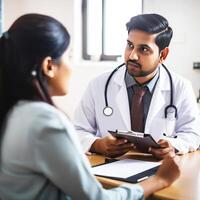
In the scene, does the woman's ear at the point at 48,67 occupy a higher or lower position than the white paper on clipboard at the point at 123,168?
higher

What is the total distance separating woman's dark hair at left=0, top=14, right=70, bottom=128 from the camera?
0.93m

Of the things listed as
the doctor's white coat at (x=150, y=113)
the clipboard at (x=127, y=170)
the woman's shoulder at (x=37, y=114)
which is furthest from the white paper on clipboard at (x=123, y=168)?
the woman's shoulder at (x=37, y=114)

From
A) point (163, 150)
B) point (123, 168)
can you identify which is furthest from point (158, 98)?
point (123, 168)

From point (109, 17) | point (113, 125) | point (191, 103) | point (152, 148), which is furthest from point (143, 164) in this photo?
point (109, 17)

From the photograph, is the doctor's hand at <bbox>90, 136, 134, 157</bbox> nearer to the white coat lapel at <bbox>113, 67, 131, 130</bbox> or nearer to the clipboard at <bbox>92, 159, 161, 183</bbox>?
the clipboard at <bbox>92, 159, 161, 183</bbox>

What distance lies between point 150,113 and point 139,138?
0.40m

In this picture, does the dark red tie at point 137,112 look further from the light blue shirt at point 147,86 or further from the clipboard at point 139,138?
the clipboard at point 139,138

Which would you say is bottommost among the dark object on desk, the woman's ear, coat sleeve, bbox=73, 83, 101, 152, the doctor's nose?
the dark object on desk

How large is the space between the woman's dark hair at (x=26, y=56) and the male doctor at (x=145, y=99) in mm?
824

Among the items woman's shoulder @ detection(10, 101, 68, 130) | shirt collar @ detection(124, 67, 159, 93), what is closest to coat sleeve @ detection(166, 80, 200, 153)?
shirt collar @ detection(124, 67, 159, 93)

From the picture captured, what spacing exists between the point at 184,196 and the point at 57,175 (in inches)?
18.7

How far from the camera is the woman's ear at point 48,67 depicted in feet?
3.10

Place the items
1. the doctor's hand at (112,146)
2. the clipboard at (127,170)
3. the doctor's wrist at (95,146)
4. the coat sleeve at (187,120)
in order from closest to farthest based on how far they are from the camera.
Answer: the clipboard at (127,170) → the doctor's hand at (112,146) → the doctor's wrist at (95,146) → the coat sleeve at (187,120)

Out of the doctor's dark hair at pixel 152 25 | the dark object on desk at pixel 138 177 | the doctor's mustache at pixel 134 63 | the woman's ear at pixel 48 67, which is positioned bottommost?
the dark object on desk at pixel 138 177
